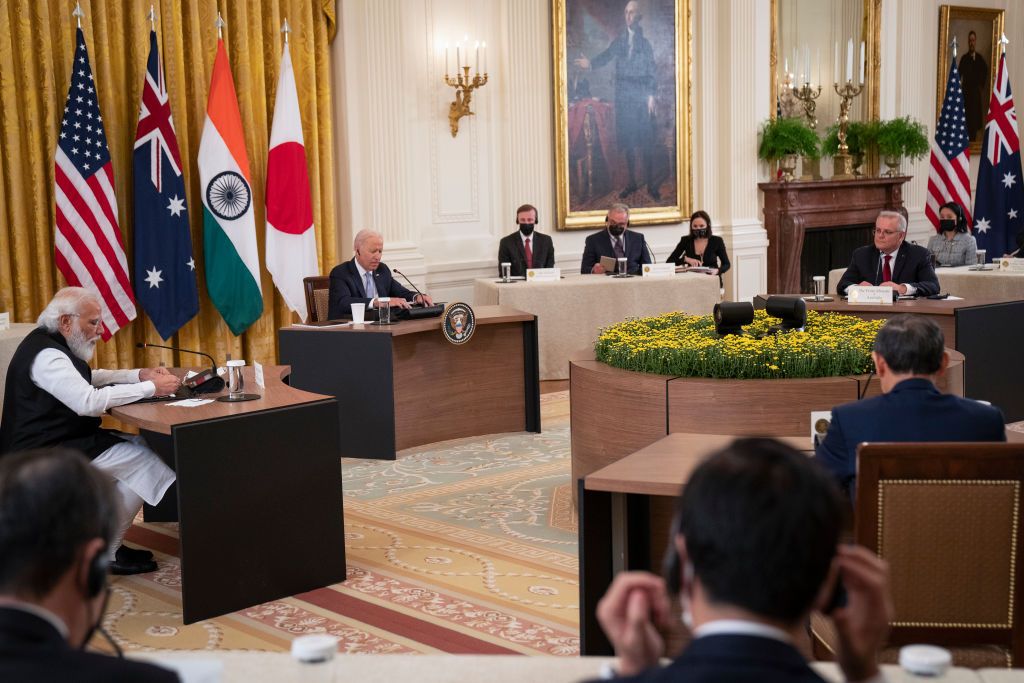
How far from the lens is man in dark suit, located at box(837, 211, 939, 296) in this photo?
7406mm

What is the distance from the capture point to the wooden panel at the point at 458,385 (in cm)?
717

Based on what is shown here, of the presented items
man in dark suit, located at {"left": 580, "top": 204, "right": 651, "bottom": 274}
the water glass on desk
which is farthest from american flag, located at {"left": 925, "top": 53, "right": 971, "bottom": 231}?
the water glass on desk

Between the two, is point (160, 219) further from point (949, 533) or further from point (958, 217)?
point (958, 217)

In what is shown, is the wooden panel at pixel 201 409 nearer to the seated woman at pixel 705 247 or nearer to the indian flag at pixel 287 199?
the indian flag at pixel 287 199

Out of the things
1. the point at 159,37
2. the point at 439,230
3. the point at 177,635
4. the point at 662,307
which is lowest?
the point at 177,635

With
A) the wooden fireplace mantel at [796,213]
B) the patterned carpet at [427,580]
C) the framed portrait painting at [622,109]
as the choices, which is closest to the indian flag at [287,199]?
the patterned carpet at [427,580]

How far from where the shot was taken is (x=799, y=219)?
40.3ft

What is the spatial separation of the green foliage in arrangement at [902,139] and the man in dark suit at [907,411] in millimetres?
9981

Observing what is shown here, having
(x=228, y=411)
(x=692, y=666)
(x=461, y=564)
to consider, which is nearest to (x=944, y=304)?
(x=461, y=564)

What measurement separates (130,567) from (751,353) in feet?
9.41

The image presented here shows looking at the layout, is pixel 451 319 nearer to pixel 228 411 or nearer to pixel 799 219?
pixel 228 411

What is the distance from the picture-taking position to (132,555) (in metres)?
5.10

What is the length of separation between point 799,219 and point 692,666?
1141 cm

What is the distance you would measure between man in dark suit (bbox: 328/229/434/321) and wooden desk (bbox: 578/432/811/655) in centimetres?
365
